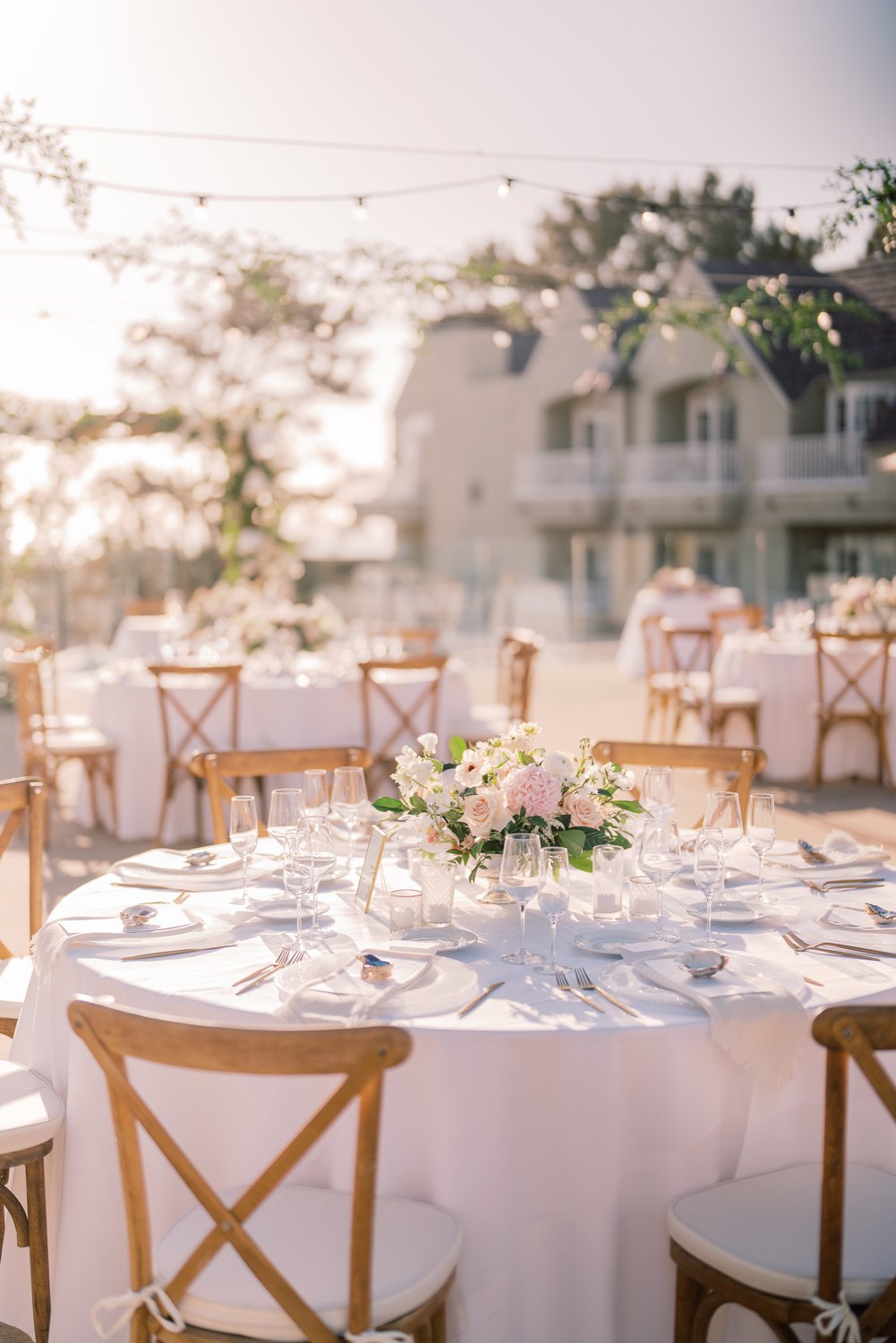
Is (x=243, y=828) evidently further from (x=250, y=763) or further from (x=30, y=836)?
(x=250, y=763)

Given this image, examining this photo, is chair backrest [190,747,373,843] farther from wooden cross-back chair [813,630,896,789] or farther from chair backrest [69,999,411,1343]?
wooden cross-back chair [813,630,896,789]

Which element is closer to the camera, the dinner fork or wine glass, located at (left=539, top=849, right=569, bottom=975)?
the dinner fork

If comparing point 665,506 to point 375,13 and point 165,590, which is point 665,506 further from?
point 375,13

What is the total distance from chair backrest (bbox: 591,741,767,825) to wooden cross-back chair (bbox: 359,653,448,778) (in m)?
2.88

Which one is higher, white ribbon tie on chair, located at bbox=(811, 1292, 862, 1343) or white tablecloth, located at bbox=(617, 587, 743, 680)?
white tablecloth, located at bbox=(617, 587, 743, 680)

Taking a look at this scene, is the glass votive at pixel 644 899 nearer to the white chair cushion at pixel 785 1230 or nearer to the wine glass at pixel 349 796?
the white chair cushion at pixel 785 1230

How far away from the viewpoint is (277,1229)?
205 centimetres

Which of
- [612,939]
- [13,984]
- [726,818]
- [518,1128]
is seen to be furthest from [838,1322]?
[13,984]

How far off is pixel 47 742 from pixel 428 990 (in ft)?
16.4

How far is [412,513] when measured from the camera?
1125 inches

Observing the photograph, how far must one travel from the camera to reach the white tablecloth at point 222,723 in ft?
22.6

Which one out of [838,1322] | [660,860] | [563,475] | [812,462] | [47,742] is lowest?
[838,1322]

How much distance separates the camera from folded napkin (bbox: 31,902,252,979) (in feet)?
8.21

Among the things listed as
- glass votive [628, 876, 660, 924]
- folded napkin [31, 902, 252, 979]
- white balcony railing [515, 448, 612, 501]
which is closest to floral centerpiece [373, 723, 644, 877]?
glass votive [628, 876, 660, 924]
